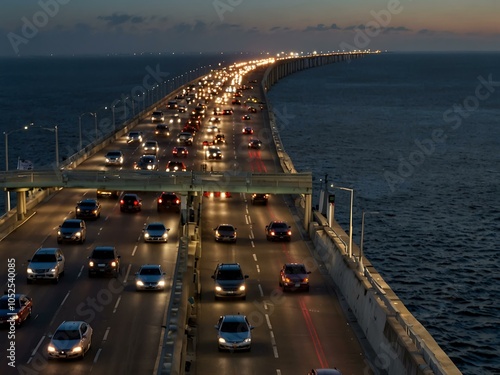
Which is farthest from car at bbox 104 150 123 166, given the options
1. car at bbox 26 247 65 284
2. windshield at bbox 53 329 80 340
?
windshield at bbox 53 329 80 340

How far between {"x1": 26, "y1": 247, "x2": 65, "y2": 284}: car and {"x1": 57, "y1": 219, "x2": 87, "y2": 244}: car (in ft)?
22.4

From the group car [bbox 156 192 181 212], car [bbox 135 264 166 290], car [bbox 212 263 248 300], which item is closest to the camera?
car [bbox 135 264 166 290]

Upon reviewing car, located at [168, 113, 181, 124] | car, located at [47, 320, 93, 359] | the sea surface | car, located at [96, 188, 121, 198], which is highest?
car, located at [47, 320, 93, 359]

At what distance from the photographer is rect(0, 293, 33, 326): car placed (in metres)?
36.0

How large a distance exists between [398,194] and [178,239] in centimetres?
4352

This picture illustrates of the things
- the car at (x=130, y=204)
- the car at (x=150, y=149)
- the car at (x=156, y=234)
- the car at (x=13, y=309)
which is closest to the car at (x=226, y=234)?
the car at (x=156, y=234)

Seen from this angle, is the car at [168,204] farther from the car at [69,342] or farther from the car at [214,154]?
the car at [69,342]

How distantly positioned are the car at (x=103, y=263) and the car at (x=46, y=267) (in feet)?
4.98

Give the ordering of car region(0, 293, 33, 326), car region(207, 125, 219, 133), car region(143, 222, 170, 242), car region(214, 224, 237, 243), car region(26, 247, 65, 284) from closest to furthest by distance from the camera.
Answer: car region(0, 293, 33, 326)
car region(26, 247, 65, 284)
car region(143, 222, 170, 242)
car region(214, 224, 237, 243)
car region(207, 125, 219, 133)

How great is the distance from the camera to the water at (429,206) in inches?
2083

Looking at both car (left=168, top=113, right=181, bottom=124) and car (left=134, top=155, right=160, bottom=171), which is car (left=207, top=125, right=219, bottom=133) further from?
car (left=134, top=155, right=160, bottom=171)

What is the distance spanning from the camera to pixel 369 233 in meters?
73.9

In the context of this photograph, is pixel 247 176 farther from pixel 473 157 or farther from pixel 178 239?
pixel 473 157

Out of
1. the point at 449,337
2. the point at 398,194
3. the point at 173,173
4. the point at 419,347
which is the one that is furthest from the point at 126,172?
the point at 398,194
